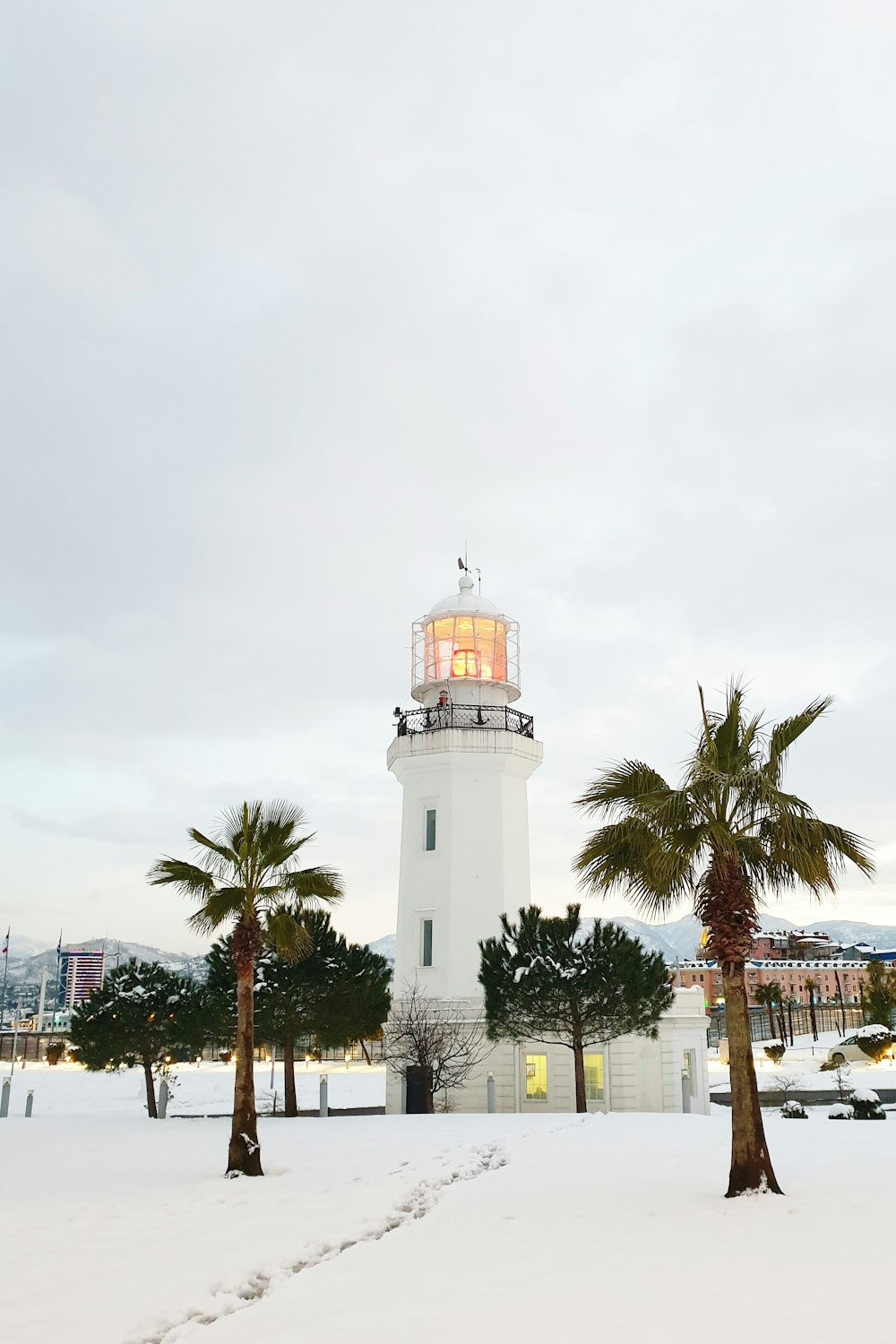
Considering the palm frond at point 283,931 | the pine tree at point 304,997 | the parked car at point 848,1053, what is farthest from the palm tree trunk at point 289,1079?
the parked car at point 848,1053

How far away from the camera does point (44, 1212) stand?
44.2 ft

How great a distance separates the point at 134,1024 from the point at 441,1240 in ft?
75.3

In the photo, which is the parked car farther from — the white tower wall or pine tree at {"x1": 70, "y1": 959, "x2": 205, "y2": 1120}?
pine tree at {"x1": 70, "y1": 959, "x2": 205, "y2": 1120}

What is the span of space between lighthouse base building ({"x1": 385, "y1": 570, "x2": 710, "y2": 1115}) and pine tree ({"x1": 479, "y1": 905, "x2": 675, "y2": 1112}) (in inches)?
64.8

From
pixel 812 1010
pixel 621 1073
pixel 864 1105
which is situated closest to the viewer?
pixel 864 1105

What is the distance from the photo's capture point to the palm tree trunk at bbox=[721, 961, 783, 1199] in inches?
532

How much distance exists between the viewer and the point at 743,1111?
13.9 m

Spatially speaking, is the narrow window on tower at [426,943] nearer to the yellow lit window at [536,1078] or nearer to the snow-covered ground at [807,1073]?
the yellow lit window at [536,1078]

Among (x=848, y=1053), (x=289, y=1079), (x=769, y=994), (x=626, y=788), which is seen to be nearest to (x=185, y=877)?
(x=626, y=788)

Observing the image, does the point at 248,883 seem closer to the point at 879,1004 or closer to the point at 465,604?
the point at 465,604

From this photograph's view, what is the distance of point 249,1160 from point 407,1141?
15.5 feet

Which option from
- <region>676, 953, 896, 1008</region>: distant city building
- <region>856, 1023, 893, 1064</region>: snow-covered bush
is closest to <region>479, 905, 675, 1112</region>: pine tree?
<region>856, 1023, 893, 1064</region>: snow-covered bush

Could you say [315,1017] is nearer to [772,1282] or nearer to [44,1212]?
[44,1212]

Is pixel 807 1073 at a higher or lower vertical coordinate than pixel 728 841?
lower
